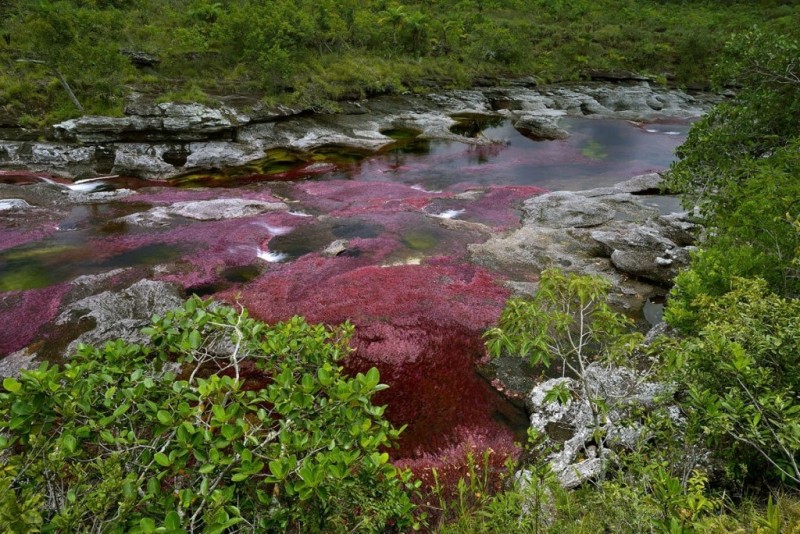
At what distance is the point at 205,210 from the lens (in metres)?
26.2

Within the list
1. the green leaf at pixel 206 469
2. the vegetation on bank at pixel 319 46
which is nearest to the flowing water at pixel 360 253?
the green leaf at pixel 206 469

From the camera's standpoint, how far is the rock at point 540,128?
Result: 47906 millimetres

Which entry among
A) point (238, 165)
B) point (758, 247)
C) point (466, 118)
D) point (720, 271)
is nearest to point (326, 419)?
point (720, 271)

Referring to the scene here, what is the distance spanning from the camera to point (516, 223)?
85.6 ft

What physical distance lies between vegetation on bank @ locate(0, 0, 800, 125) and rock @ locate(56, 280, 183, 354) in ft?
95.8

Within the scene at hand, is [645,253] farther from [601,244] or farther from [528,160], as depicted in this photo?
[528,160]

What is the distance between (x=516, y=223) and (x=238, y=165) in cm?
2382

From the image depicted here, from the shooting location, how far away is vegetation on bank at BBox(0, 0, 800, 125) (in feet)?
129

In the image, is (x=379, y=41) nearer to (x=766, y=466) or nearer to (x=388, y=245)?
(x=388, y=245)

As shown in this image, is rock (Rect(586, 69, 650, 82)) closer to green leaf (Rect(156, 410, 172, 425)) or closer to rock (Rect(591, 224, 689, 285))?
rock (Rect(591, 224, 689, 285))

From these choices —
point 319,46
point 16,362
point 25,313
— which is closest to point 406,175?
point 25,313

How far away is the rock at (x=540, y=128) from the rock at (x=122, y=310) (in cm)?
4220

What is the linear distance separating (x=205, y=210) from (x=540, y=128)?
38.2 metres

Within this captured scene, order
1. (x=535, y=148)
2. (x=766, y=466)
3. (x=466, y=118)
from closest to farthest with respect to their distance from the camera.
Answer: (x=766, y=466) < (x=535, y=148) < (x=466, y=118)
